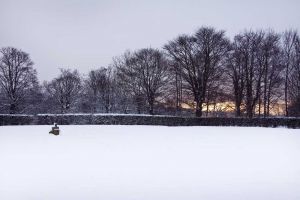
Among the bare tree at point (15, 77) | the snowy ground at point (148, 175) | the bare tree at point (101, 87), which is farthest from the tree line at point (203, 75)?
the snowy ground at point (148, 175)

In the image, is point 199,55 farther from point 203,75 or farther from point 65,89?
point 65,89

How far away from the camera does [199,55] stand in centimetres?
4650

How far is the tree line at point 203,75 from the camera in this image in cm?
4619

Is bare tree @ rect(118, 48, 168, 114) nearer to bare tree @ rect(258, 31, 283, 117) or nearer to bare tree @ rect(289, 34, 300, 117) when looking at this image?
bare tree @ rect(258, 31, 283, 117)

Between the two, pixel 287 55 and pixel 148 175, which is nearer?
pixel 148 175

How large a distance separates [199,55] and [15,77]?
88.6 feet

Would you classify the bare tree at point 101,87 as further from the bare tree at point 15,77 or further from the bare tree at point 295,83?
the bare tree at point 295,83

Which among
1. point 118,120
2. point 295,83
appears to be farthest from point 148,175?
point 295,83

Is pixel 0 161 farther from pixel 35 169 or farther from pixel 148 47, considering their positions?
pixel 148 47

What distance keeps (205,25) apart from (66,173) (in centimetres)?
4199

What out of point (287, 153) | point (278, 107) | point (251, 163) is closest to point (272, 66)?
point (278, 107)

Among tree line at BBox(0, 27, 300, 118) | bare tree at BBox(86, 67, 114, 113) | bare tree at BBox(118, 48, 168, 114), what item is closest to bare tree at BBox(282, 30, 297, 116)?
tree line at BBox(0, 27, 300, 118)

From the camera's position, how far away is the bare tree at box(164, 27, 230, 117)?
45.8 m

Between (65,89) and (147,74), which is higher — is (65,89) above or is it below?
below
